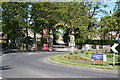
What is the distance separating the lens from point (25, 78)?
38.1 feet

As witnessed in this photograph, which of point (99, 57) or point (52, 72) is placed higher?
point (99, 57)

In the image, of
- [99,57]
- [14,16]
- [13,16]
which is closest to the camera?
[99,57]

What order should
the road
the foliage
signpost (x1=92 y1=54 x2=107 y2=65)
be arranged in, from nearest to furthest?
the road, signpost (x1=92 y1=54 x2=107 y2=65), the foliage

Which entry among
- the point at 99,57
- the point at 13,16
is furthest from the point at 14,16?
the point at 99,57

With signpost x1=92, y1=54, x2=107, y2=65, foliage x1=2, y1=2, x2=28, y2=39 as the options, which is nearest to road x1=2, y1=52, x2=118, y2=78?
signpost x1=92, y1=54, x2=107, y2=65

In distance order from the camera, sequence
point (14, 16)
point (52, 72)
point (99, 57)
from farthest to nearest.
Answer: point (14, 16) < point (99, 57) < point (52, 72)

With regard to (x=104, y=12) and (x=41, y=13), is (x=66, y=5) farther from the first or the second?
(x=104, y=12)

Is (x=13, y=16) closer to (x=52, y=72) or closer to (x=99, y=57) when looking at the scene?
(x=99, y=57)

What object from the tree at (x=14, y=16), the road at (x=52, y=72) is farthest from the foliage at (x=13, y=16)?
the road at (x=52, y=72)

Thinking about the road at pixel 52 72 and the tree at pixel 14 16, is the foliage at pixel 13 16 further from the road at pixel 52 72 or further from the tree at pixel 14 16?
the road at pixel 52 72

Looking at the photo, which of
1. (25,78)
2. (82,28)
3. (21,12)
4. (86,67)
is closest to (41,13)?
(21,12)

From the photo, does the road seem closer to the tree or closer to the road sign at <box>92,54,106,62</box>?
the road sign at <box>92,54,106,62</box>

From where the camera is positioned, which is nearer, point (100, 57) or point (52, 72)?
point (52, 72)

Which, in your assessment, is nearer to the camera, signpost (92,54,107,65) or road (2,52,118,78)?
road (2,52,118,78)
